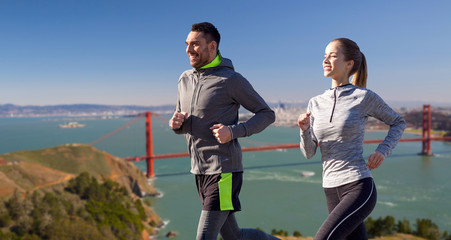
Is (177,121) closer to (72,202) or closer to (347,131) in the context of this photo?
(347,131)

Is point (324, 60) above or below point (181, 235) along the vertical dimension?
above

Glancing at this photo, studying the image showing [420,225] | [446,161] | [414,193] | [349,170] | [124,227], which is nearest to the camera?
[349,170]

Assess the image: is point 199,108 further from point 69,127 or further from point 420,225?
point 69,127

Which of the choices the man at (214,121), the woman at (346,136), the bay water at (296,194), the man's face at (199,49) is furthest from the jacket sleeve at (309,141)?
the bay water at (296,194)

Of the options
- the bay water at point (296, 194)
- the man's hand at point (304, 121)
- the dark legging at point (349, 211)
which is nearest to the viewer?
the dark legging at point (349, 211)

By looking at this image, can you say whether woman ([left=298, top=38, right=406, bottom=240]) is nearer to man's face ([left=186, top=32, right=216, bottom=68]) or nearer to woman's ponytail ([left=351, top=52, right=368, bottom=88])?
woman's ponytail ([left=351, top=52, right=368, bottom=88])

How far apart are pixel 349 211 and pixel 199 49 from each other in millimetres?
598

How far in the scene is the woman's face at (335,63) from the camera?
41.1 inches

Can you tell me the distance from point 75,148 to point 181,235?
11387 mm

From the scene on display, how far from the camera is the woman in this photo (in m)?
0.94

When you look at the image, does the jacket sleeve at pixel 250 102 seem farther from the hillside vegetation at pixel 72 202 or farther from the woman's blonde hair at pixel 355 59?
the hillside vegetation at pixel 72 202

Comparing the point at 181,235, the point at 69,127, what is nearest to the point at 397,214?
the point at 181,235

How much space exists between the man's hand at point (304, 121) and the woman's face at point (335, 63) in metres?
0.15

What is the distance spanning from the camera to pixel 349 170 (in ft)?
3.19
